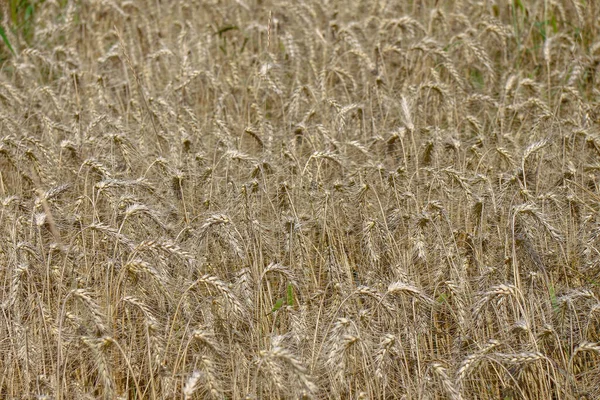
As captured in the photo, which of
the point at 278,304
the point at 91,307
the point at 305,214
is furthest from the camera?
the point at 305,214

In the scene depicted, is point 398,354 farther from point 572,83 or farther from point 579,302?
point 572,83

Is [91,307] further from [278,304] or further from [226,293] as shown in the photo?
[278,304]

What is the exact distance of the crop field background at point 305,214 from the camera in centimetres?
271

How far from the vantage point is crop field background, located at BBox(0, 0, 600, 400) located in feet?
8.91

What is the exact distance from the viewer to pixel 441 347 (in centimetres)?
300

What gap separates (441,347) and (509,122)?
5.77 ft

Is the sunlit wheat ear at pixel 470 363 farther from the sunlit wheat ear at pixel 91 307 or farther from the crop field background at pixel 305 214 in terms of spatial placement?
the sunlit wheat ear at pixel 91 307

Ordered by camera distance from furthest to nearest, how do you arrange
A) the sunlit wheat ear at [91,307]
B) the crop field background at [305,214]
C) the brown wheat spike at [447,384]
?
the crop field background at [305,214], the sunlit wheat ear at [91,307], the brown wheat spike at [447,384]

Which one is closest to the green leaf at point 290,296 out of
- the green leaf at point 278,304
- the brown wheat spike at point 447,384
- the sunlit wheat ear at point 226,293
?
the green leaf at point 278,304

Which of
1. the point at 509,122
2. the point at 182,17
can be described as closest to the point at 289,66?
the point at 182,17

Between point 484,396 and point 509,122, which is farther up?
point 509,122

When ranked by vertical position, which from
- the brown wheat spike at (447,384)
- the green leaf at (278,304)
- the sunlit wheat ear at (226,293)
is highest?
the sunlit wheat ear at (226,293)

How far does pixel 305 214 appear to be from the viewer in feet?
11.6

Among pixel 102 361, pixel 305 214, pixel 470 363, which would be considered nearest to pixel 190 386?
pixel 102 361
